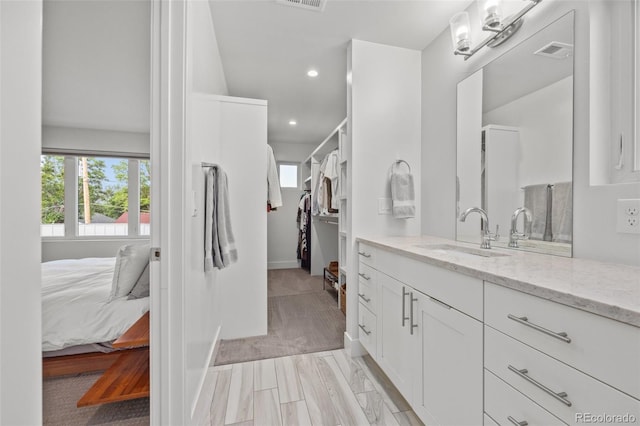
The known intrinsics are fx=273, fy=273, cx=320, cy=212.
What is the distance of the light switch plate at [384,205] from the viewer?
7.27 ft

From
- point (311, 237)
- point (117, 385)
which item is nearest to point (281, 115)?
point (311, 237)

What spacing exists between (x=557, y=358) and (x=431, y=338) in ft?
1.86

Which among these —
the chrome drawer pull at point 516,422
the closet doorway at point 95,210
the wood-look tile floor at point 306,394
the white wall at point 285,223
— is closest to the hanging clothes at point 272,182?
the closet doorway at point 95,210

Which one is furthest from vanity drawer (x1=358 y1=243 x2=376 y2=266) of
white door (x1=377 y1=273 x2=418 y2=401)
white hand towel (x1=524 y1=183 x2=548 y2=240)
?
white hand towel (x1=524 y1=183 x2=548 y2=240)

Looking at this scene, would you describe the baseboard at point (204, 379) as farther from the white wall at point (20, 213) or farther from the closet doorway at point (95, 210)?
the white wall at point (20, 213)

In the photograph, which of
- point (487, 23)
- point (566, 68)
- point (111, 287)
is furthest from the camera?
point (111, 287)

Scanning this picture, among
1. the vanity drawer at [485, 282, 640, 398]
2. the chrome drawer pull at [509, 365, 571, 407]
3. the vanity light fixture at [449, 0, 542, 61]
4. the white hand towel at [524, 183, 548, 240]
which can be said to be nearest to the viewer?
the vanity drawer at [485, 282, 640, 398]

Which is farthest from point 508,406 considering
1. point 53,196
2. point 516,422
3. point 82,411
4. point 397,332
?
point 53,196

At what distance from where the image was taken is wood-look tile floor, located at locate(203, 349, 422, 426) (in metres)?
1.44

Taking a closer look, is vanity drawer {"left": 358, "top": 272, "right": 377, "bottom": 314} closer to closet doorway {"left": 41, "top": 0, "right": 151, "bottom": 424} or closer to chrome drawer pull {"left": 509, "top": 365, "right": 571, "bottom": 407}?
chrome drawer pull {"left": 509, "top": 365, "right": 571, "bottom": 407}

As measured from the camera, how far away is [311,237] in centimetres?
466

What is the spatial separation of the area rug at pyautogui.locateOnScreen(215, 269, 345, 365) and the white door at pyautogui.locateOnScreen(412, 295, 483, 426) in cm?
102

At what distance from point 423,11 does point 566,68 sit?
1.01m

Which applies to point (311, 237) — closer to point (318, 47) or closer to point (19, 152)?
point (318, 47)
